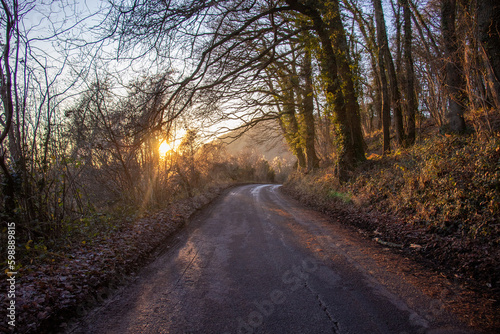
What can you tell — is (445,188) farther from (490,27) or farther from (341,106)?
(341,106)

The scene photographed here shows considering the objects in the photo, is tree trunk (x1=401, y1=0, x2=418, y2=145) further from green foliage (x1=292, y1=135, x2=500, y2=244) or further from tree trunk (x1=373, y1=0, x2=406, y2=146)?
green foliage (x1=292, y1=135, x2=500, y2=244)

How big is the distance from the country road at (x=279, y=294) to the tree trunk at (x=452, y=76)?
18.0ft

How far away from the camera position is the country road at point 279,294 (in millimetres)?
2744

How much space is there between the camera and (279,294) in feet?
11.0

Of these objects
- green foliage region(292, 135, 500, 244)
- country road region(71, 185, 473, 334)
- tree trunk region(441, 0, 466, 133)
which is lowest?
country road region(71, 185, 473, 334)

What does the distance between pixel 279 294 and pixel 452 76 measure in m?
8.68

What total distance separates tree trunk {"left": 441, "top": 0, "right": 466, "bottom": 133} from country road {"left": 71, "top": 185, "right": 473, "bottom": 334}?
5484mm

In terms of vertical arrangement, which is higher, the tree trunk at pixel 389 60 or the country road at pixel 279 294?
the tree trunk at pixel 389 60

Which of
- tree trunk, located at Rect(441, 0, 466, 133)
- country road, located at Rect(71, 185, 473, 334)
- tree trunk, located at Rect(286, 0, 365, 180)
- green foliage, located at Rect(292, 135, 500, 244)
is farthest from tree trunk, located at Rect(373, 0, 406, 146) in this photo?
country road, located at Rect(71, 185, 473, 334)

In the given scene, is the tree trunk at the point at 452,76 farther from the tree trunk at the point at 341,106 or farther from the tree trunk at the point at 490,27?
the tree trunk at the point at 341,106

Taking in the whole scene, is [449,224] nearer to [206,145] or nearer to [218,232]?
[218,232]

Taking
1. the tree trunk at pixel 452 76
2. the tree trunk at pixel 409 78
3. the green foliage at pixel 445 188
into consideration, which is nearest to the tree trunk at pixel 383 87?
the tree trunk at pixel 409 78

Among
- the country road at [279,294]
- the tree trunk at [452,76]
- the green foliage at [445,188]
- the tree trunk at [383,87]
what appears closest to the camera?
the country road at [279,294]

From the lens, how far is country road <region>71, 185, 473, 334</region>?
2.74 m
